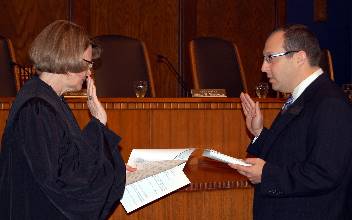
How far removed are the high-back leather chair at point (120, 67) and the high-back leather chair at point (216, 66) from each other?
1.13 ft

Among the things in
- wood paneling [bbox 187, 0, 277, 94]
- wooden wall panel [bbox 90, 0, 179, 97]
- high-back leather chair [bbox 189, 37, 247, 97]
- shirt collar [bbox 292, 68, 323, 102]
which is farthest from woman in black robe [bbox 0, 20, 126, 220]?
wood paneling [bbox 187, 0, 277, 94]

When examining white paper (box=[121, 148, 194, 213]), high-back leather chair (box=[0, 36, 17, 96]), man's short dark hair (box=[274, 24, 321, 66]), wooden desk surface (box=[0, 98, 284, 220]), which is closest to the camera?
white paper (box=[121, 148, 194, 213])

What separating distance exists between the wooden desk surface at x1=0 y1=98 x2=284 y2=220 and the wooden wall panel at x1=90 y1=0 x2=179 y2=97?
282cm

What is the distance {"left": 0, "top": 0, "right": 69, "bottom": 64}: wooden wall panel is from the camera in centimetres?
499

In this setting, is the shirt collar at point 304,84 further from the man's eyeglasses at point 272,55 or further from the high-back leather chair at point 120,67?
the high-back leather chair at point 120,67

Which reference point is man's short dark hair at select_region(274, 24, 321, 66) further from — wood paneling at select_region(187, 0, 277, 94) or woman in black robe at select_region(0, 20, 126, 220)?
wood paneling at select_region(187, 0, 277, 94)

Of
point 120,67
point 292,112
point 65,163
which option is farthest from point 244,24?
point 65,163

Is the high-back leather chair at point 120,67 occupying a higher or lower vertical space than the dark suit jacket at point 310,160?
higher

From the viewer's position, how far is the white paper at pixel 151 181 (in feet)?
6.59

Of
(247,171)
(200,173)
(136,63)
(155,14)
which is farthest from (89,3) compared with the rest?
(247,171)

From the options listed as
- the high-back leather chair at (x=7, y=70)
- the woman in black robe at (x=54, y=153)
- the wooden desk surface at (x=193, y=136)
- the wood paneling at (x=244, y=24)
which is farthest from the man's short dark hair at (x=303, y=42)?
the wood paneling at (x=244, y=24)

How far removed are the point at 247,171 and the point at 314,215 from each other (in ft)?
0.87

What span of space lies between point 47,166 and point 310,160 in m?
0.84

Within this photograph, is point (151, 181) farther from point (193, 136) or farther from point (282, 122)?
point (193, 136)
